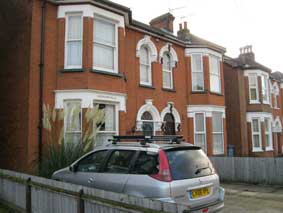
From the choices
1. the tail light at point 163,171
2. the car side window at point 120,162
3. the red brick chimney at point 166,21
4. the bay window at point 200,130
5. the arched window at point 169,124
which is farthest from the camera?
the red brick chimney at point 166,21

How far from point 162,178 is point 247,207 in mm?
4407

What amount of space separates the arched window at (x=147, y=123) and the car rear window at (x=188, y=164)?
26.1ft

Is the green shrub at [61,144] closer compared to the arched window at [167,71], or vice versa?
the green shrub at [61,144]

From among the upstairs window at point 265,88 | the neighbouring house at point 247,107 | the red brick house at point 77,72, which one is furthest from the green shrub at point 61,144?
the upstairs window at point 265,88

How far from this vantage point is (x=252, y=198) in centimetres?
923

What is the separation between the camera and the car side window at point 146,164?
5152mm

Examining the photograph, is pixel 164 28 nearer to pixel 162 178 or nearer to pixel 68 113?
pixel 68 113

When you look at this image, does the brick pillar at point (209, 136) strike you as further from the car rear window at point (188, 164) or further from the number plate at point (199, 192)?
the number plate at point (199, 192)

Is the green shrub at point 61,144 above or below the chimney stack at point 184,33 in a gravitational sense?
below

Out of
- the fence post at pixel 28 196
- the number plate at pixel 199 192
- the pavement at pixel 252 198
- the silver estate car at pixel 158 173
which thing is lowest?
the pavement at pixel 252 198

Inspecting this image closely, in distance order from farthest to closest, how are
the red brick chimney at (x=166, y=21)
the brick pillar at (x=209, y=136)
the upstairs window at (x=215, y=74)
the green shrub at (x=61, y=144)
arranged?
the red brick chimney at (x=166, y=21)
the upstairs window at (x=215, y=74)
the brick pillar at (x=209, y=136)
the green shrub at (x=61, y=144)

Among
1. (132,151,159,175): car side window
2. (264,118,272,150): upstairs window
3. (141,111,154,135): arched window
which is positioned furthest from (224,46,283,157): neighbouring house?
(132,151,159,175): car side window

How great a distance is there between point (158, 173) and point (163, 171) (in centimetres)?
10

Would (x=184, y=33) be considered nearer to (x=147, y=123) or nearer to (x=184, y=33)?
(x=184, y=33)
